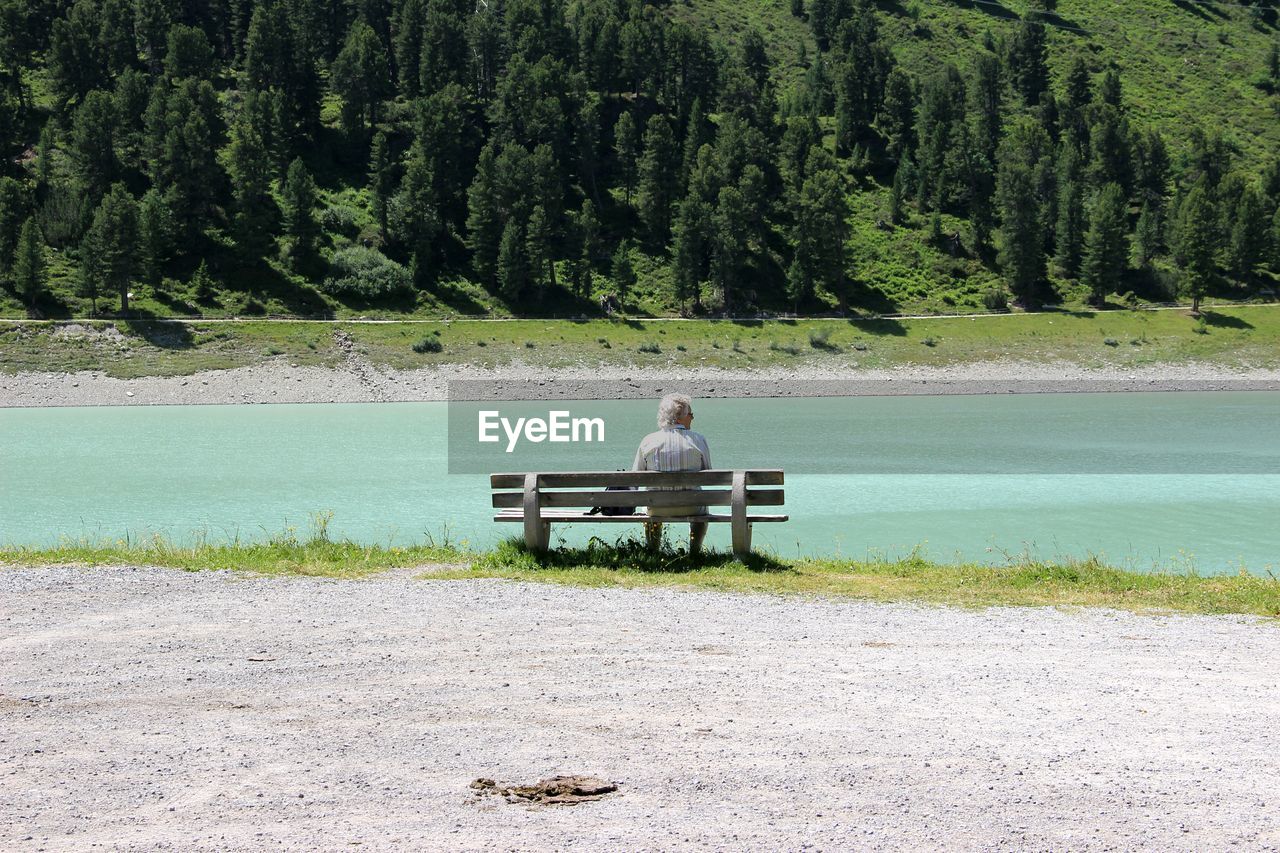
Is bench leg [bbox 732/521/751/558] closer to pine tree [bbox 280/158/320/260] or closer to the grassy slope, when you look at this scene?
the grassy slope

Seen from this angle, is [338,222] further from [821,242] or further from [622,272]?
[821,242]

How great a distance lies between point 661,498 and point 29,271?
304 feet

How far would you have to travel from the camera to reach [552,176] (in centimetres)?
12125

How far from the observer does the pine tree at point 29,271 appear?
90.5 m

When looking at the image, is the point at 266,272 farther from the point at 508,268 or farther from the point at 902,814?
the point at 902,814

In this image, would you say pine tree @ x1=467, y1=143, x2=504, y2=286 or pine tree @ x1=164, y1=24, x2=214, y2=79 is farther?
pine tree @ x1=164, y1=24, x2=214, y2=79

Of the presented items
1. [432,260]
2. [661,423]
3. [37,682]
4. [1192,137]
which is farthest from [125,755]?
[1192,137]

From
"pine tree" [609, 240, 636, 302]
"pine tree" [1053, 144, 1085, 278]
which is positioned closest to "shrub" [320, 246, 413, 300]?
"pine tree" [609, 240, 636, 302]

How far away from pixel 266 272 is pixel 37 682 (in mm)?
103917

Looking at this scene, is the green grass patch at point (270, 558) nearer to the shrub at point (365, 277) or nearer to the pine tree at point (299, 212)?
the shrub at point (365, 277)

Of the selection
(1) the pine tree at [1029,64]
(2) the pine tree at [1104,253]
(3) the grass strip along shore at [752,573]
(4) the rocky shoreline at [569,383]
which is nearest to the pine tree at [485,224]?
(4) the rocky shoreline at [569,383]

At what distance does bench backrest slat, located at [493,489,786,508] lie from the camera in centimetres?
1295

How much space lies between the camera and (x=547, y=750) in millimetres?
6613

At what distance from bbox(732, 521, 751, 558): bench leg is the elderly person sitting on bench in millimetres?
516
